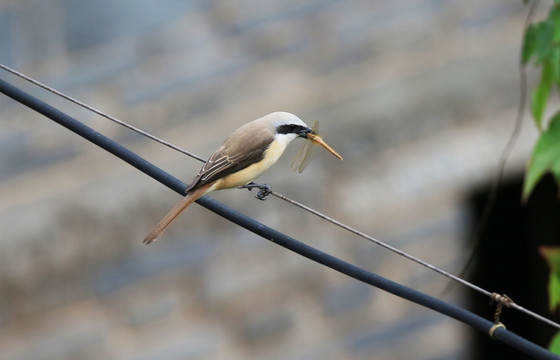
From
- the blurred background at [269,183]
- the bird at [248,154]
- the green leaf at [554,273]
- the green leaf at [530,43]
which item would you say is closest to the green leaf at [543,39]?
the green leaf at [530,43]

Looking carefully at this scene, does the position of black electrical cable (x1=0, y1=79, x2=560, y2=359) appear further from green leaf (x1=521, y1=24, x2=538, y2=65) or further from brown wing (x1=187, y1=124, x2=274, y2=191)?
green leaf (x1=521, y1=24, x2=538, y2=65)

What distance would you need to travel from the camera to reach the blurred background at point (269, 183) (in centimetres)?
657

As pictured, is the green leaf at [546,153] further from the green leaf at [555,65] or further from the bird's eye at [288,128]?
the bird's eye at [288,128]

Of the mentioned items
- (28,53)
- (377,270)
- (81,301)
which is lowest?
(81,301)

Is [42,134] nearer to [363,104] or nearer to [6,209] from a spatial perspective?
[6,209]

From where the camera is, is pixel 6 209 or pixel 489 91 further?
pixel 6 209

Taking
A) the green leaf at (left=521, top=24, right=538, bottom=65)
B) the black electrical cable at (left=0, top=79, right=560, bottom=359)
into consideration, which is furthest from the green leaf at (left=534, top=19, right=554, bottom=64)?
the black electrical cable at (left=0, top=79, right=560, bottom=359)

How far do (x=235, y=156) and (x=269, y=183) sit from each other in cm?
359

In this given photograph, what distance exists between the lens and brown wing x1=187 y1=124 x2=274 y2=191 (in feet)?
9.19

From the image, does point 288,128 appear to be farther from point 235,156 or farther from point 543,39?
point 543,39

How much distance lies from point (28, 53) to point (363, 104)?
2.15 metres

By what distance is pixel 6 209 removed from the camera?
23.2 ft

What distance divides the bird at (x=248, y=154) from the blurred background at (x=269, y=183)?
3.39 m

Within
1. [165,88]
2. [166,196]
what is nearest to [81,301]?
[166,196]
